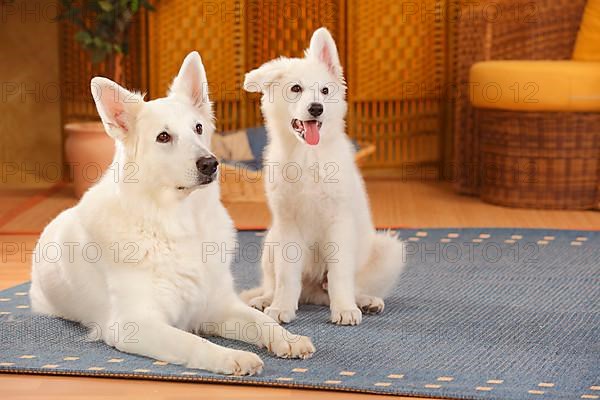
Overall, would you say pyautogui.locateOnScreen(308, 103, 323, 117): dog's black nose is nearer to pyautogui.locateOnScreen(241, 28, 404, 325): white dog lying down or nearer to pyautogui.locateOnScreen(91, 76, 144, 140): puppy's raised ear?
pyautogui.locateOnScreen(241, 28, 404, 325): white dog lying down

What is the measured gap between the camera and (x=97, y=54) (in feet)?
17.2

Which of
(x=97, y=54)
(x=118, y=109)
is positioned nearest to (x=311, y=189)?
(x=118, y=109)

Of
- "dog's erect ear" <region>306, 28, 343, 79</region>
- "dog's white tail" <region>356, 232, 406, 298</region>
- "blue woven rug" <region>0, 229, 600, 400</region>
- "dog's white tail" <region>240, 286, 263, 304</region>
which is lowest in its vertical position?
"blue woven rug" <region>0, 229, 600, 400</region>

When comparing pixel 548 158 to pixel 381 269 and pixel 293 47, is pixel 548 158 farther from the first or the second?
pixel 381 269

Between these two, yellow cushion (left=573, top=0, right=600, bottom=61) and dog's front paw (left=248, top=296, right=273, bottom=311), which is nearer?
dog's front paw (left=248, top=296, right=273, bottom=311)

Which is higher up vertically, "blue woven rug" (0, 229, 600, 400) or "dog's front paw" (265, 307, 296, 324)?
"dog's front paw" (265, 307, 296, 324)

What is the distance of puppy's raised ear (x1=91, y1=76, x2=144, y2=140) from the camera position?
2.59 metres

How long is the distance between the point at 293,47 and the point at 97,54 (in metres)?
Result: 1.11

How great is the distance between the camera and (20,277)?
3.65 m

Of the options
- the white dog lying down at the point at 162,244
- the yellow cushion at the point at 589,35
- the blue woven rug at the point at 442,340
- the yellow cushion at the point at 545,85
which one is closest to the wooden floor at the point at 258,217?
the blue woven rug at the point at 442,340

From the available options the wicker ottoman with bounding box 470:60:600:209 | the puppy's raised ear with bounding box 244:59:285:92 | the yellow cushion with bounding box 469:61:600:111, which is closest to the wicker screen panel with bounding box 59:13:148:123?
the wicker ottoman with bounding box 470:60:600:209

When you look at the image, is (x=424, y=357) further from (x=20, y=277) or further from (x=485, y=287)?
(x=20, y=277)

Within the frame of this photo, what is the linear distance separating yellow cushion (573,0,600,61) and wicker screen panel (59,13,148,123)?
2397mm

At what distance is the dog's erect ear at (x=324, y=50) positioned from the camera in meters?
3.03
